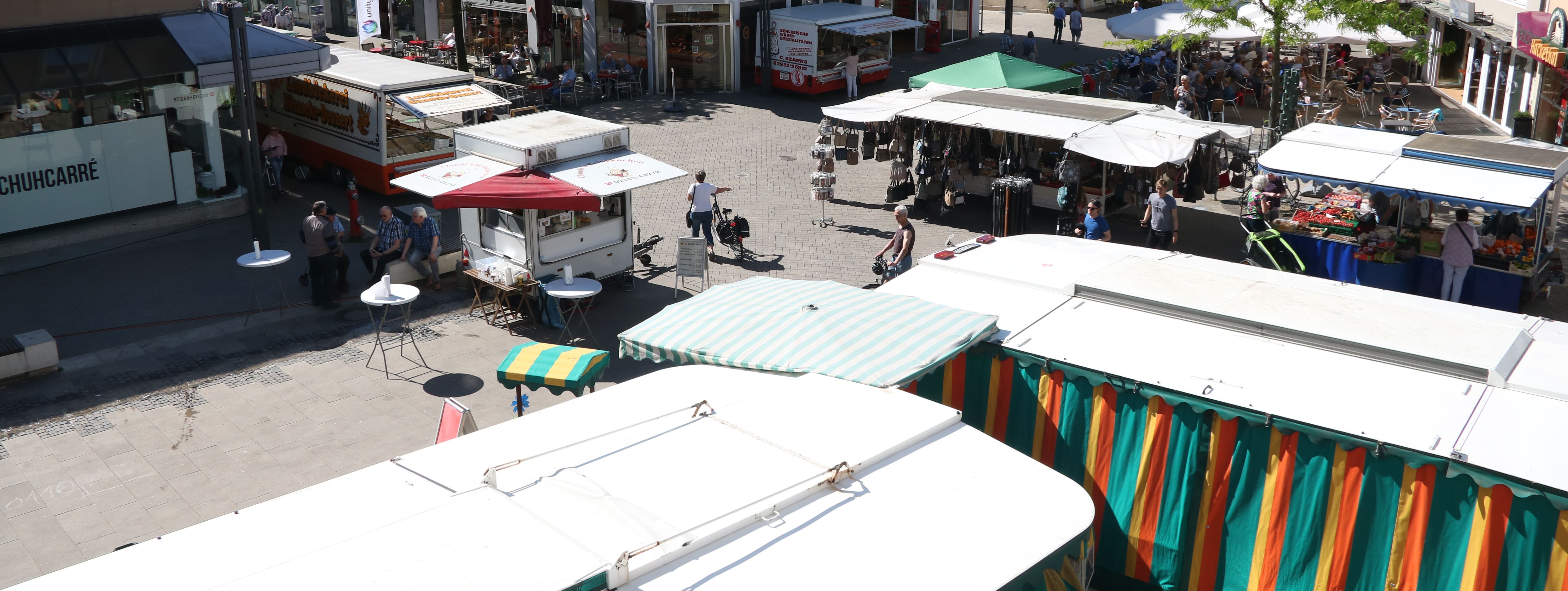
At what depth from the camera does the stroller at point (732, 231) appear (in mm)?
16688

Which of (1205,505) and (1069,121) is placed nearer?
(1205,505)

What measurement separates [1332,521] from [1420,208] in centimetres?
979

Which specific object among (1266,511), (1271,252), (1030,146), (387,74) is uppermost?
(387,74)

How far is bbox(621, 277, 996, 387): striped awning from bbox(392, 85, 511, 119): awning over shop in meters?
10.4

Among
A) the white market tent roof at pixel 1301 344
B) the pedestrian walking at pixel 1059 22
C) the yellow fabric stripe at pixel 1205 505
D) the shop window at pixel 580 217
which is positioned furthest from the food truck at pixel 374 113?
the pedestrian walking at pixel 1059 22

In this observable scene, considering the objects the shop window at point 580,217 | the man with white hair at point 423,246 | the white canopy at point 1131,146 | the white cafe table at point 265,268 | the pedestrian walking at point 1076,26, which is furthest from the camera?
the pedestrian walking at point 1076,26

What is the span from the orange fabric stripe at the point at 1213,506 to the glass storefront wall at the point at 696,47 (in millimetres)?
21464

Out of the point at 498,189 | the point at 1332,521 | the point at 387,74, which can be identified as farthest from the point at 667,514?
the point at 387,74

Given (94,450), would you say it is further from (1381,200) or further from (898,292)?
(1381,200)

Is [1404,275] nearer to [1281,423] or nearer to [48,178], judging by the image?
[1281,423]

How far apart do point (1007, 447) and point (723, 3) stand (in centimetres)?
2310

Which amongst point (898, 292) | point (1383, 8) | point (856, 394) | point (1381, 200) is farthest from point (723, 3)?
point (856, 394)

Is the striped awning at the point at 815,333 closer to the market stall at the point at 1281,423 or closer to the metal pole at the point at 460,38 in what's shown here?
the market stall at the point at 1281,423

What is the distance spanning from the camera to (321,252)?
47.6 ft
